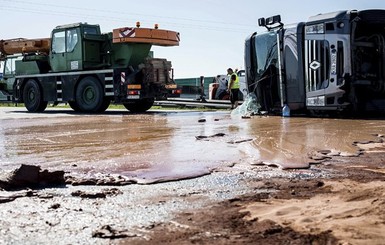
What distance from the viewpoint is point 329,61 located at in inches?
429

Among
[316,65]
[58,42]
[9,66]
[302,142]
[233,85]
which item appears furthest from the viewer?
[9,66]

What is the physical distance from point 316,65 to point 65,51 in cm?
973

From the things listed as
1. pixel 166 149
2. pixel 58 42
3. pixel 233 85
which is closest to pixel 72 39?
pixel 58 42

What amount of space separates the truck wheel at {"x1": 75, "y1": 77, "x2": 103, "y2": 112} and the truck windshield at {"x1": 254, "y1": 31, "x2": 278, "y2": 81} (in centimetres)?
612

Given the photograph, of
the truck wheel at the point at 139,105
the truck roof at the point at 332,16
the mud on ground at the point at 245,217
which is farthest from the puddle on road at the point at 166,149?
the truck wheel at the point at 139,105

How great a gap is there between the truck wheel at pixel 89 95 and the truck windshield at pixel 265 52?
20.1 ft

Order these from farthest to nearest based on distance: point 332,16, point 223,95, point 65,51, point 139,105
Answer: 1. point 223,95
2. point 139,105
3. point 65,51
4. point 332,16

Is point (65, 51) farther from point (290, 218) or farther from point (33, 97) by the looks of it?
point (290, 218)

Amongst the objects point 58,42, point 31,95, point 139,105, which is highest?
point 58,42

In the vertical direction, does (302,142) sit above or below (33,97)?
below

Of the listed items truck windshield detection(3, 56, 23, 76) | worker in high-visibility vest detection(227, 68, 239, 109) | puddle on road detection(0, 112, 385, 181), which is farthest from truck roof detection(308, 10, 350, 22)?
truck windshield detection(3, 56, 23, 76)

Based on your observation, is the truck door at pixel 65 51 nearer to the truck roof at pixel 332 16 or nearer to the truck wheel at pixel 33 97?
the truck wheel at pixel 33 97

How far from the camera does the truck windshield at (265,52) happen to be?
1231 cm

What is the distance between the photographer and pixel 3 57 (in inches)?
819
